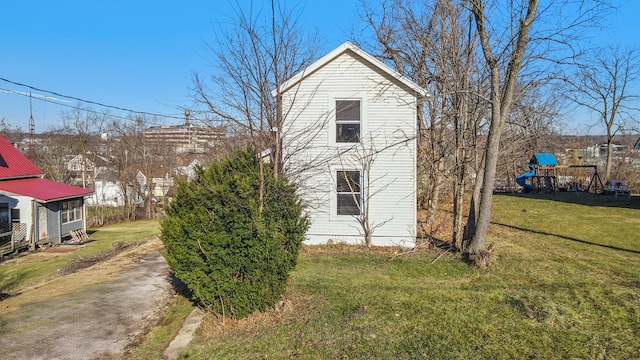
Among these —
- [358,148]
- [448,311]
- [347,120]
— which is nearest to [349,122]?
[347,120]

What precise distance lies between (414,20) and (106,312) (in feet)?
45.2

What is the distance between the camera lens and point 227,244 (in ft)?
18.0

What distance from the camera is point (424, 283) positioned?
25.8 feet

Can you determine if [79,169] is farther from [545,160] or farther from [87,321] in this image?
[545,160]

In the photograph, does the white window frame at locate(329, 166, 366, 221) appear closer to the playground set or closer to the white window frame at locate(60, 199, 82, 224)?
the white window frame at locate(60, 199, 82, 224)

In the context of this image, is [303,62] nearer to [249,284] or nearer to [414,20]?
[249,284]

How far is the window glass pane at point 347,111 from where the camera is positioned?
12.0 metres

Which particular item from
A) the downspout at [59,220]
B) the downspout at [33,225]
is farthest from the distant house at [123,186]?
the downspout at [33,225]

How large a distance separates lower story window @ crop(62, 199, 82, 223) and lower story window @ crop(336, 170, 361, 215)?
16.6m

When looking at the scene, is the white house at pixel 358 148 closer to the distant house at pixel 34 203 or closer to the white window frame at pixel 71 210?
the distant house at pixel 34 203

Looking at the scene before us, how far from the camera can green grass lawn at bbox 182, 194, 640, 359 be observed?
4.82 metres

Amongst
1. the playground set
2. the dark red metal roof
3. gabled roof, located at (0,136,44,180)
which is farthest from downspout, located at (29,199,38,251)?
the playground set

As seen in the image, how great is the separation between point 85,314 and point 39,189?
16896 millimetres

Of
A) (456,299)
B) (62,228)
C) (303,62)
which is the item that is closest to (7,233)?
(62,228)
